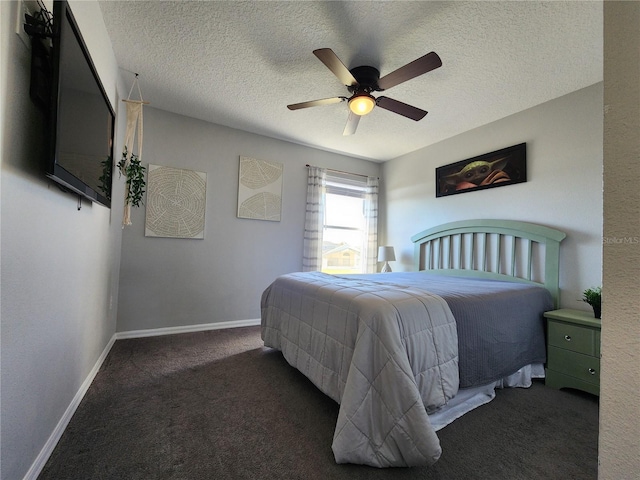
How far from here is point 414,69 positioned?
5.82 feet

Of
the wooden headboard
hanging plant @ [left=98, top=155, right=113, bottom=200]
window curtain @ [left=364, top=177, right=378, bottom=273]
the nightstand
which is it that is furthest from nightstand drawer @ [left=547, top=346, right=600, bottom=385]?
hanging plant @ [left=98, top=155, right=113, bottom=200]

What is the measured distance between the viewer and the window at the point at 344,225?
4.22 metres

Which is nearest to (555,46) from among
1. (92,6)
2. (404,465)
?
(404,465)

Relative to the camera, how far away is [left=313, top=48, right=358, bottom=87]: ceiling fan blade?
5.38 feet

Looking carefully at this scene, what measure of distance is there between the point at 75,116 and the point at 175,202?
1922 millimetres

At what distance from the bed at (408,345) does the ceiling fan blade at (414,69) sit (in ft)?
4.73

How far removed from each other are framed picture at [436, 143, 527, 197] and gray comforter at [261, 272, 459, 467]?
2156 mm

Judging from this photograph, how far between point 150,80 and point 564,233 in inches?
161

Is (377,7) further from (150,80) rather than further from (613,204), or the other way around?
(150,80)

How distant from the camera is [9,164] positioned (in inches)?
35.9

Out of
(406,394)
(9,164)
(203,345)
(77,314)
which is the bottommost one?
(203,345)

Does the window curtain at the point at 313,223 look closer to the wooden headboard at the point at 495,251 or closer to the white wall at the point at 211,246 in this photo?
the white wall at the point at 211,246

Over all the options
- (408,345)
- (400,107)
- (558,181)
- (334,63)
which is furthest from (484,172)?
(408,345)

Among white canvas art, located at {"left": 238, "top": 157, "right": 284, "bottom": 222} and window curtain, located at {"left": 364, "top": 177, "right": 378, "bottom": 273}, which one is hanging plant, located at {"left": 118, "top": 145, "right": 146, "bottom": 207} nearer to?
white canvas art, located at {"left": 238, "top": 157, "right": 284, "bottom": 222}
